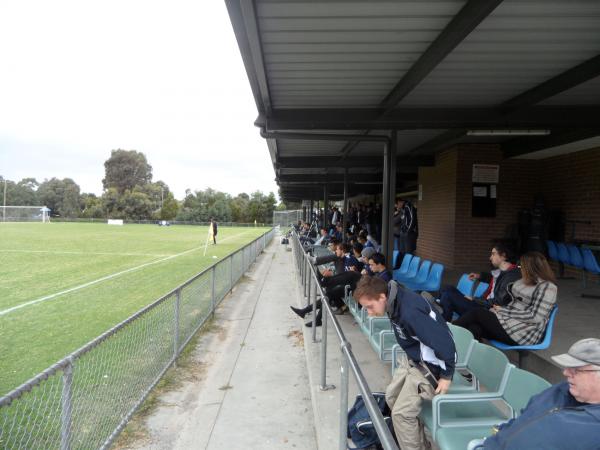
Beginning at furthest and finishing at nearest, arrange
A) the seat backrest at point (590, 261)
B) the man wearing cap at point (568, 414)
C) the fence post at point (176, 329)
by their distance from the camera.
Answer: the seat backrest at point (590, 261) → the fence post at point (176, 329) → the man wearing cap at point (568, 414)

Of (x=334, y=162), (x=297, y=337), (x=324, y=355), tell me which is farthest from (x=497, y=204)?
(x=324, y=355)

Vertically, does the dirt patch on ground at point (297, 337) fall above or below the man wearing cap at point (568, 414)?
below

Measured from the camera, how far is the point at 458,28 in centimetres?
350

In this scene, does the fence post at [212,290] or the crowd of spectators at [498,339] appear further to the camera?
the fence post at [212,290]

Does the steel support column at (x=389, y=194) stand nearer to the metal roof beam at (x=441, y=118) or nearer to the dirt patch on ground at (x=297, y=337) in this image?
the metal roof beam at (x=441, y=118)

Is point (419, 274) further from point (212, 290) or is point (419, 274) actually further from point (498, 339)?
point (212, 290)

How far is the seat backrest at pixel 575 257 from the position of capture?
709 cm

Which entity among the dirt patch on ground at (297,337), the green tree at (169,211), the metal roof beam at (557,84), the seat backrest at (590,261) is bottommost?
the dirt patch on ground at (297,337)

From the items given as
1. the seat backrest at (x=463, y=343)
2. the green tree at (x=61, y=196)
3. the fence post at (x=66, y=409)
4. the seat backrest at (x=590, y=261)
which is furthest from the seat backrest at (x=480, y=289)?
the green tree at (x=61, y=196)

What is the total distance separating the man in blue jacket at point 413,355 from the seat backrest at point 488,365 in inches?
12.9

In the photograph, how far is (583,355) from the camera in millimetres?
1695

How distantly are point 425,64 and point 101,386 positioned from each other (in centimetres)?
418

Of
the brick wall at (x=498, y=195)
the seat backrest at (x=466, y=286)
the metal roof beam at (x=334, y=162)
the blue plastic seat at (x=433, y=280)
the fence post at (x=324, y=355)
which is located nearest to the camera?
the fence post at (x=324, y=355)

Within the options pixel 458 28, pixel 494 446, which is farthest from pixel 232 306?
pixel 494 446
